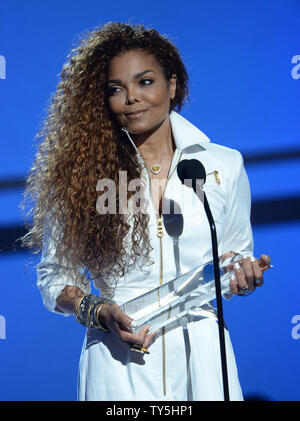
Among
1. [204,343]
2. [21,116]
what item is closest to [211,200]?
[204,343]

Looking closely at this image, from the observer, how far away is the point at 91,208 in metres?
1.59

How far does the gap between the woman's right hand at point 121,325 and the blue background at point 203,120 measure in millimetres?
963

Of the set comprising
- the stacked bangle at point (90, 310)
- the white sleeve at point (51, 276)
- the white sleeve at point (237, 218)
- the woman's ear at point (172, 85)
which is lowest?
the stacked bangle at point (90, 310)

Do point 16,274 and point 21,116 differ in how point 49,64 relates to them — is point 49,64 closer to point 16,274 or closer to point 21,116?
point 21,116

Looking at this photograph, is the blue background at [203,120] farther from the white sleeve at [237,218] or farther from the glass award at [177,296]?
the glass award at [177,296]

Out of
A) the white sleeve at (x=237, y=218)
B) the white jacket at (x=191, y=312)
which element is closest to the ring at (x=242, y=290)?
the white jacket at (x=191, y=312)

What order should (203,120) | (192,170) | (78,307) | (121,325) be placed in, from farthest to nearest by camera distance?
1. (203,120)
2. (78,307)
3. (121,325)
4. (192,170)

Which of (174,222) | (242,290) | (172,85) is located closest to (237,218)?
(174,222)

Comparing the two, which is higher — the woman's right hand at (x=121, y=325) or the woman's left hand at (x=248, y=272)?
the woman's left hand at (x=248, y=272)

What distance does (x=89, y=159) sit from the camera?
5.41 ft

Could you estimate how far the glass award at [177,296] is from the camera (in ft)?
4.58

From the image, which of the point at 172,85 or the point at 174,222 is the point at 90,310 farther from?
the point at 172,85

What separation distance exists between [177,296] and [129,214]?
250 mm

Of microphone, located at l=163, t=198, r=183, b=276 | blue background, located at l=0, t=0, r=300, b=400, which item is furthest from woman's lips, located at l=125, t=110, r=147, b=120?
blue background, located at l=0, t=0, r=300, b=400
